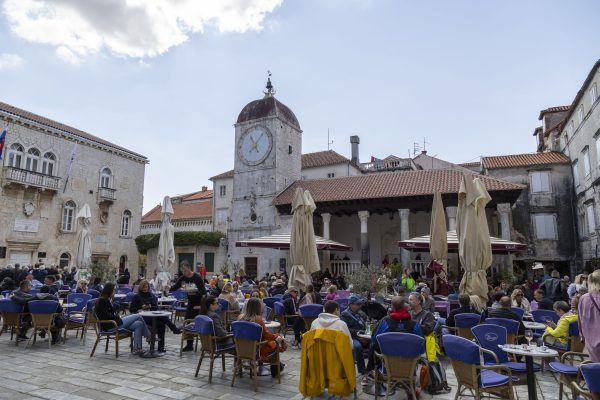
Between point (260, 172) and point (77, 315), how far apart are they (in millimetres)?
18013

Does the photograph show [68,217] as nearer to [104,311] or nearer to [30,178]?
[30,178]

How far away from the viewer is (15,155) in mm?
22203

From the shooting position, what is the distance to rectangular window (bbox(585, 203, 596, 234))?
19.5 meters

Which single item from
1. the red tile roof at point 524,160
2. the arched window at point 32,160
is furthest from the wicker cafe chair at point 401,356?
the arched window at point 32,160

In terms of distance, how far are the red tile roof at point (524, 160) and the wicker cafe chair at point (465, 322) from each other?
20.6 metres

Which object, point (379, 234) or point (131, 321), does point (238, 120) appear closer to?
point (379, 234)

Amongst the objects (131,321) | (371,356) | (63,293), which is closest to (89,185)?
(63,293)

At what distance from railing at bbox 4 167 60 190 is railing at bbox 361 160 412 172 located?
943 inches

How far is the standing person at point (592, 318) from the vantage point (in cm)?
414

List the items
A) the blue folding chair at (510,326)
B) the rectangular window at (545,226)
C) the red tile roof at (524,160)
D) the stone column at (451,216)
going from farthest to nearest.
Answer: the red tile roof at (524,160) < the rectangular window at (545,226) < the stone column at (451,216) < the blue folding chair at (510,326)

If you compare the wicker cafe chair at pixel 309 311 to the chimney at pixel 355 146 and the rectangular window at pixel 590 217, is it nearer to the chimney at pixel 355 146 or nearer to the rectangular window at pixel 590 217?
the rectangular window at pixel 590 217

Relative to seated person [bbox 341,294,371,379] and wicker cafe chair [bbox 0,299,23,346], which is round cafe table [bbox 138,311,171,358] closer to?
wicker cafe chair [bbox 0,299,23,346]

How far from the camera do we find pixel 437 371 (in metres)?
5.39

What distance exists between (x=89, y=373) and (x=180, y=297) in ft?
18.8
